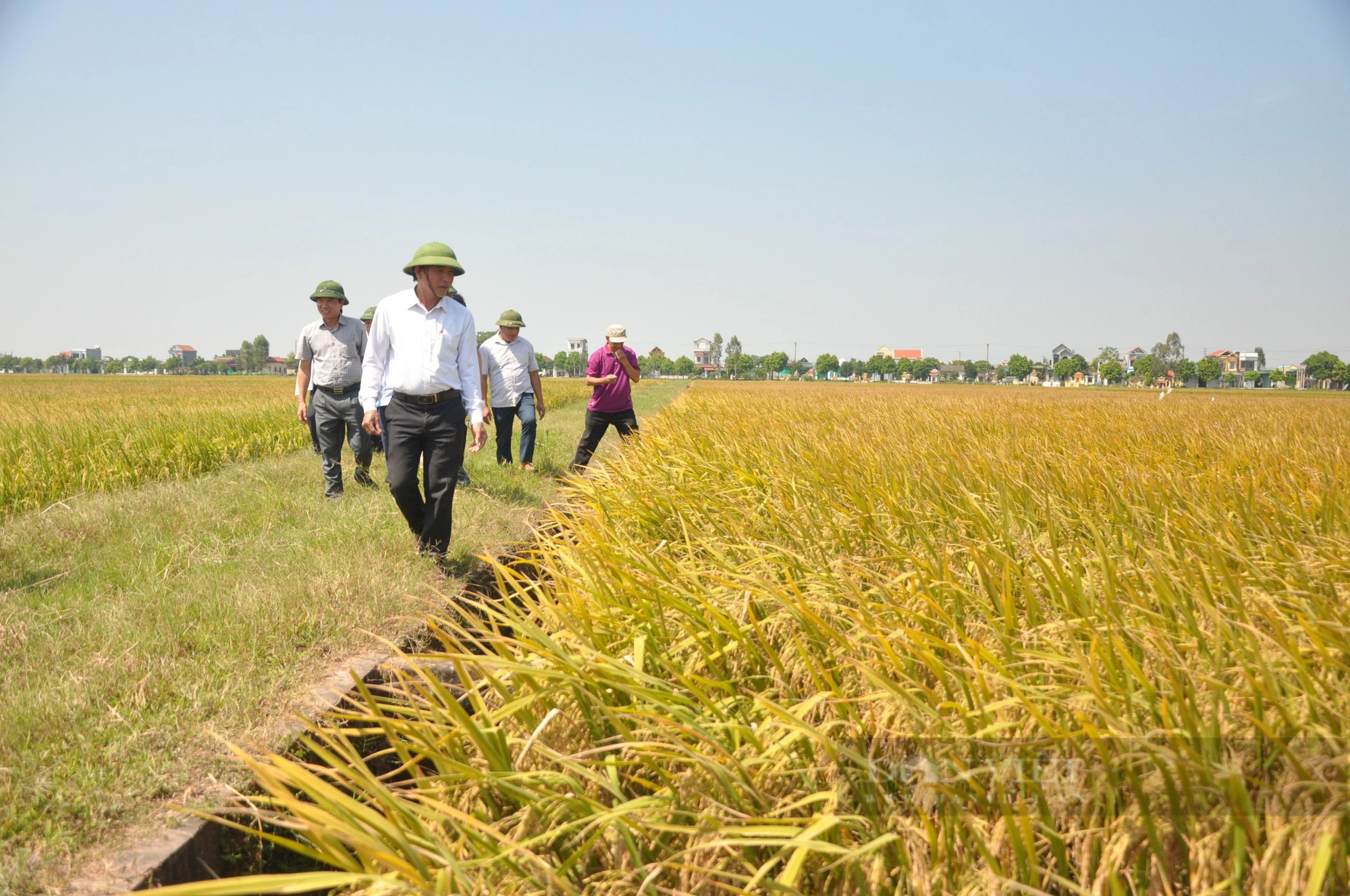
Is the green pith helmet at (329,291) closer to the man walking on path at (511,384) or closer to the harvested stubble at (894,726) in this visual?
the man walking on path at (511,384)

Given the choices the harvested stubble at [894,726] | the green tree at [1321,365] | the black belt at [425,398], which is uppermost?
the green tree at [1321,365]

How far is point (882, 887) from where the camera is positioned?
1379mm

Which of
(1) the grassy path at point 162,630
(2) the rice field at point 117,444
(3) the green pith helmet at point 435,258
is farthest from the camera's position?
(2) the rice field at point 117,444

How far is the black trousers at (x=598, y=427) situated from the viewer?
24.9 feet

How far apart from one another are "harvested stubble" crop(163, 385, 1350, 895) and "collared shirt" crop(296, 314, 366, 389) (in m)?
4.60

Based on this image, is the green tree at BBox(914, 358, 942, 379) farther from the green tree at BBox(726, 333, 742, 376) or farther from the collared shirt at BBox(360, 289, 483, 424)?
the collared shirt at BBox(360, 289, 483, 424)

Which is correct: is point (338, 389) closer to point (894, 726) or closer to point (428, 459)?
point (428, 459)

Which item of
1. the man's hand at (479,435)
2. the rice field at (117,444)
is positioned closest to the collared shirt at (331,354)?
the rice field at (117,444)

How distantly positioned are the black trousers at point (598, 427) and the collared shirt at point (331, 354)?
A: 91.1 inches

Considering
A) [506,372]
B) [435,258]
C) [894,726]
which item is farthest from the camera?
[506,372]

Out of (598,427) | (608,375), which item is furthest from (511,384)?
(608,375)

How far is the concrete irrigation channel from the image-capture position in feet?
5.42

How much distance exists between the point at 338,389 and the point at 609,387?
8.68ft

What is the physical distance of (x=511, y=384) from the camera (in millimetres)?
8625
